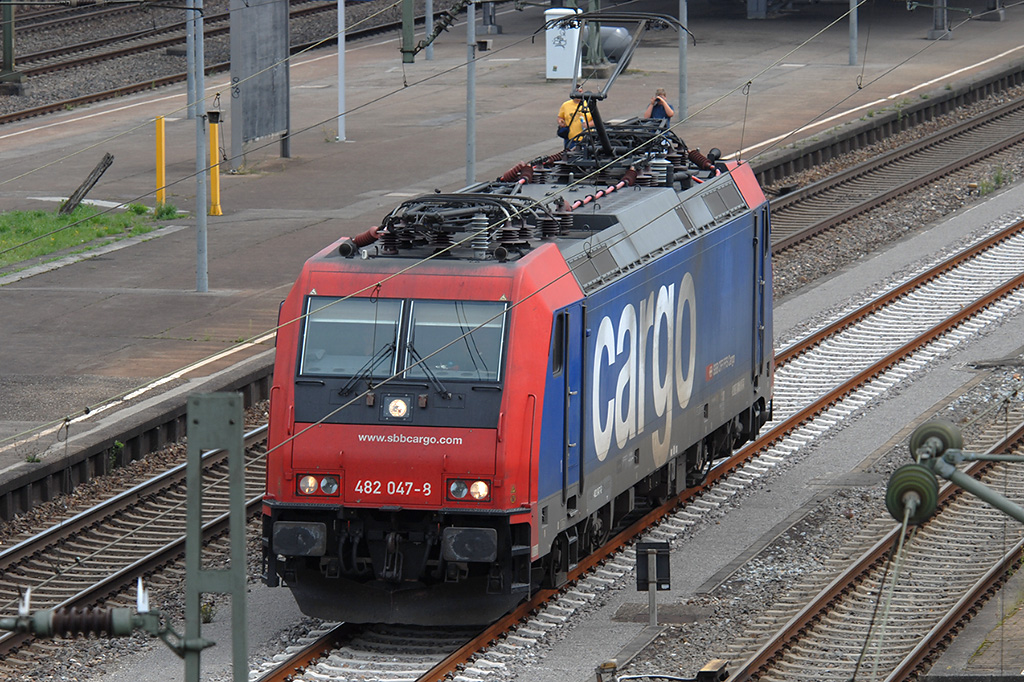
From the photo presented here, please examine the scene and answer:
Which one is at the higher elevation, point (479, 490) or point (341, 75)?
point (479, 490)

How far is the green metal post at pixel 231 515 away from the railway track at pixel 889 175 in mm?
22057

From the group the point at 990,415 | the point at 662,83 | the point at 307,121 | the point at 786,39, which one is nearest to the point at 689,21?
the point at 786,39

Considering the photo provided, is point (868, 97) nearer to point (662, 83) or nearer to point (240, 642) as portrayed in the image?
point (662, 83)

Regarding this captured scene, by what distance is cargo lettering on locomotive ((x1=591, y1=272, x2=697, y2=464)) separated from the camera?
15.4 metres

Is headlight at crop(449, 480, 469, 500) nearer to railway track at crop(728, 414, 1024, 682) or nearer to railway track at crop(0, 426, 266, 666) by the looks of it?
railway track at crop(728, 414, 1024, 682)

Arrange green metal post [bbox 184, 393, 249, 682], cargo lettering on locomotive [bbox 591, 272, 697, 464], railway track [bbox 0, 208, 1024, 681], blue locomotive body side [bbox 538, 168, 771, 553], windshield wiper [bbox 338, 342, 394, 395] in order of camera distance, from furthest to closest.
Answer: cargo lettering on locomotive [bbox 591, 272, 697, 464] → blue locomotive body side [bbox 538, 168, 771, 553] → railway track [bbox 0, 208, 1024, 681] → windshield wiper [bbox 338, 342, 394, 395] → green metal post [bbox 184, 393, 249, 682]

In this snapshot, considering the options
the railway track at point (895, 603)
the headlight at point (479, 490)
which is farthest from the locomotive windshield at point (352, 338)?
the railway track at point (895, 603)

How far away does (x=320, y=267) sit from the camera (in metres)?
14.6

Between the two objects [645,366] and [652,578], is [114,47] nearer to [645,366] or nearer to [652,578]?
[645,366]

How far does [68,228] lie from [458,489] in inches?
717

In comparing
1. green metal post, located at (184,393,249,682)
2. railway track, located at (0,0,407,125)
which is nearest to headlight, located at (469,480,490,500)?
green metal post, located at (184,393,249,682)

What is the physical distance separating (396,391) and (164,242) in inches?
649

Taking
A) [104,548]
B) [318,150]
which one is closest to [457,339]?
[104,548]

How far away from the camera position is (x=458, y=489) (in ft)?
45.1
